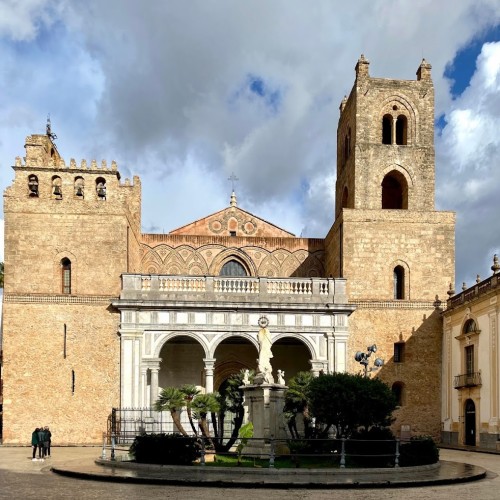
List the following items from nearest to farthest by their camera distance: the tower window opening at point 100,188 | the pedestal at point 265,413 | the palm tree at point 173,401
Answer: the pedestal at point 265,413 → the palm tree at point 173,401 → the tower window opening at point 100,188

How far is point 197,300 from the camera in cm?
3325

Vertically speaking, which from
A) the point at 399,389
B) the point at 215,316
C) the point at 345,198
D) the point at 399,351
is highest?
the point at 345,198

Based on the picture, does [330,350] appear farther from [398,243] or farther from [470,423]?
[470,423]

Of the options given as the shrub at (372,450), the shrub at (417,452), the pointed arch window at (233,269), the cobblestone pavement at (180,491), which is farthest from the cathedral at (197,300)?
the cobblestone pavement at (180,491)

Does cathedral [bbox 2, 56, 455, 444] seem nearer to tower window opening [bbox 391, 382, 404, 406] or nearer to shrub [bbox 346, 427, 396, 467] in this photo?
tower window opening [bbox 391, 382, 404, 406]

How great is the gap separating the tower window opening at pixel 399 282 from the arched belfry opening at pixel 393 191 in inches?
141

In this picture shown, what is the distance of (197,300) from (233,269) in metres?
7.90

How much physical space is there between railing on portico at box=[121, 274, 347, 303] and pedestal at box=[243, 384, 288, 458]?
1155 cm

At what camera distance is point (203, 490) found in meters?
15.7

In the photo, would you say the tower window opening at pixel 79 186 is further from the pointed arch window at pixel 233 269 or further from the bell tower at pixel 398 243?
the bell tower at pixel 398 243

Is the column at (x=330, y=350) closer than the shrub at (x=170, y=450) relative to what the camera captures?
No

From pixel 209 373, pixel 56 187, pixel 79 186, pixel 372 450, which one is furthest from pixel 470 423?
pixel 56 187

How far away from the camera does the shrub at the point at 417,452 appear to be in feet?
63.7

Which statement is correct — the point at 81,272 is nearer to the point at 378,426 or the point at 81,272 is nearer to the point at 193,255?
the point at 193,255
